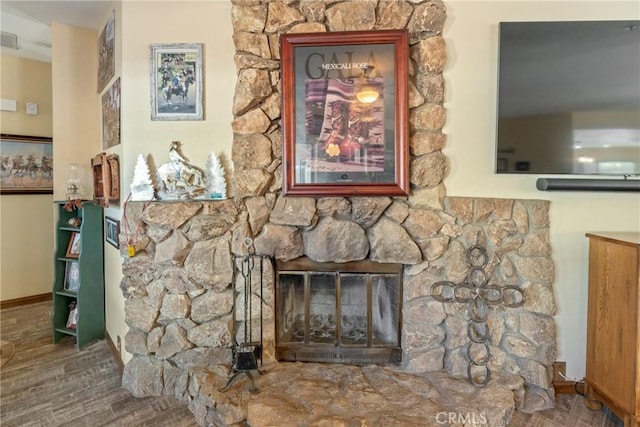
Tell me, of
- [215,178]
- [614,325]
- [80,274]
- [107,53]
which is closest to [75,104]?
[107,53]

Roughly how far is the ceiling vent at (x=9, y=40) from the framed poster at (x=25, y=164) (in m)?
0.84

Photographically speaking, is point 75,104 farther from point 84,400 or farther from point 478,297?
point 478,297

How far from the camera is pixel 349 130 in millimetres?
1858

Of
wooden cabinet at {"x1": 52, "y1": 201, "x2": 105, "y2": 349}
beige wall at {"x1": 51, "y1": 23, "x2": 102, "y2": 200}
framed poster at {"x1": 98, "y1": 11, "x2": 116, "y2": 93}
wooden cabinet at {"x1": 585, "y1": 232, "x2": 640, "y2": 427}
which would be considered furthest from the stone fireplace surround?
beige wall at {"x1": 51, "y1": 23, "x2": 102, "y2": 200}

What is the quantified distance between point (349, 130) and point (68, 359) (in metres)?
2.59

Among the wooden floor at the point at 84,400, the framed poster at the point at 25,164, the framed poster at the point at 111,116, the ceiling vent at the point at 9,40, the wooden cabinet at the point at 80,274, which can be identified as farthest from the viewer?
the framed poster at the point at 25,164

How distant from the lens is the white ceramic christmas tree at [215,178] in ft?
6.35

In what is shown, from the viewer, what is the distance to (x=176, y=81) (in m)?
1.96

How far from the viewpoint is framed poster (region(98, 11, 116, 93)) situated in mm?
2205

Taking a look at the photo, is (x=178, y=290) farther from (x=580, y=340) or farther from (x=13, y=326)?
(x=580, y=340)

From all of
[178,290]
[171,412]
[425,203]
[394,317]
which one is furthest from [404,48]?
[171,412]

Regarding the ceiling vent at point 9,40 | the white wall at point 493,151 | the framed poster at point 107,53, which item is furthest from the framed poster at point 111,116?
the white wall at point 493,151

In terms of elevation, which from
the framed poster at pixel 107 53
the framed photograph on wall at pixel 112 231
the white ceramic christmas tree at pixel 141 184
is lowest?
the framed photograph on wall at pixel 112 231

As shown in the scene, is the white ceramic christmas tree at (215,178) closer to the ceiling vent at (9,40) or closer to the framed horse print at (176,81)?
the framed horse print at (176,81)
